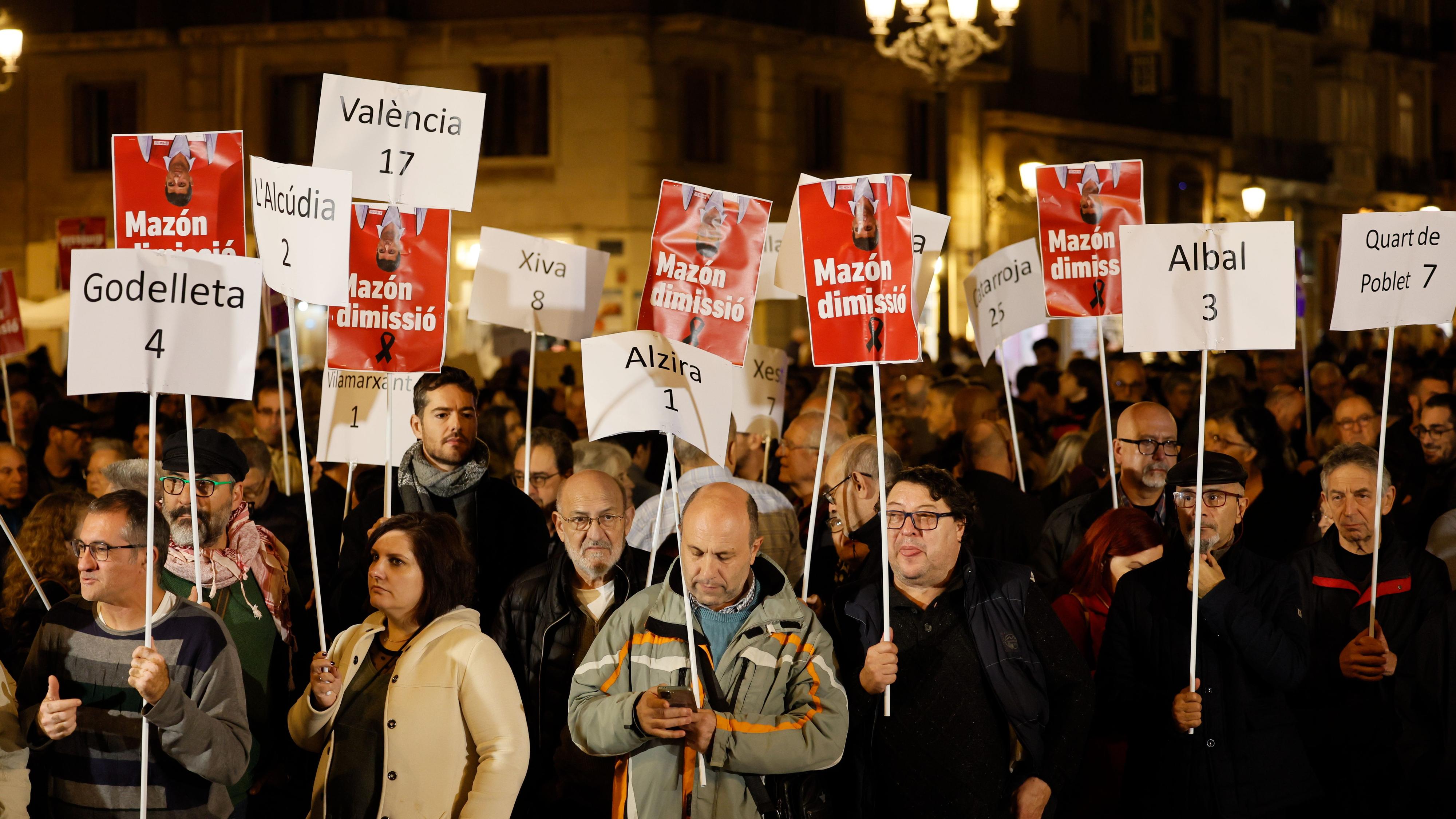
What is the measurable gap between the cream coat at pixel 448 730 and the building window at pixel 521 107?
2403 centimetres

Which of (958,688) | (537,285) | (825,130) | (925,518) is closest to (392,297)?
(537,285)

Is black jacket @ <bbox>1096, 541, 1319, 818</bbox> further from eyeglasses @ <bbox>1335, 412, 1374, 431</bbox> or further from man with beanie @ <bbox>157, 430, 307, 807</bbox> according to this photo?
eyeglasses @ <bbox>1335, 412, 1374, 431</bbox>

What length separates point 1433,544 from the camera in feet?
23.5

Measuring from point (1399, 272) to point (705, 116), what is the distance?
2244 cm

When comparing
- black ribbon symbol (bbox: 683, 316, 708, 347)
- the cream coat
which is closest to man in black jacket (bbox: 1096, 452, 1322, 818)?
black ribbon symbol (bbox: 683, 316, 708, 347)

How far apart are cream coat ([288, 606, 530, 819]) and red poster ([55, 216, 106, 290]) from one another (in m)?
12.6

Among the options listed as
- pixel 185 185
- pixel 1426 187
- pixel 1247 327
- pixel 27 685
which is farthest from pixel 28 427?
pixel 1426 187

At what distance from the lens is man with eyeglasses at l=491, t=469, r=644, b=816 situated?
18.2 ft

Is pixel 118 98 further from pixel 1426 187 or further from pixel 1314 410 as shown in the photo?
pixel 1426 187

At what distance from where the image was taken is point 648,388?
19.5 ft

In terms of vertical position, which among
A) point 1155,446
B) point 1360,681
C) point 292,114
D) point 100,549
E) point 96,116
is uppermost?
point 96,116

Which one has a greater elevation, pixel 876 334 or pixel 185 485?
pixel 876 334

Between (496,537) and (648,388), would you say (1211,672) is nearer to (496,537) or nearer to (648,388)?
(648,388)

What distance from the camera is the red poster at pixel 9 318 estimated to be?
36.0 feet
